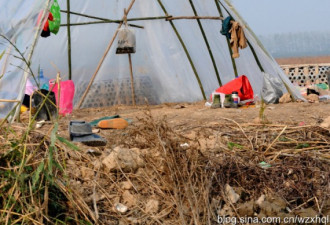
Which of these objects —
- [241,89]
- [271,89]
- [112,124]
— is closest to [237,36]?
[241,89]

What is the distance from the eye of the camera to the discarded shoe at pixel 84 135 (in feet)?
16.7

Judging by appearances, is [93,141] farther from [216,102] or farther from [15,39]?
[216,102]

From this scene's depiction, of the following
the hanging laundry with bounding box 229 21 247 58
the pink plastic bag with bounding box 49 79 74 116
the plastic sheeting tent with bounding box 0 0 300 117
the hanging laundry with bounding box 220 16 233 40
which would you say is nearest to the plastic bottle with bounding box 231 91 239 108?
the hanging laundry with bounding box 229 21 247 58

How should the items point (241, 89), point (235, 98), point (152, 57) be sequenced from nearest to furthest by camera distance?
1. point (235, 98)
2. point (241, 89)
3. point (152, 57)

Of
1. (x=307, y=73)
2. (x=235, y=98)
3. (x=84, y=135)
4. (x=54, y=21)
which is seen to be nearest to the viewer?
(x=84, y=135)

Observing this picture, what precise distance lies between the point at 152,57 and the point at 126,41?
85cm

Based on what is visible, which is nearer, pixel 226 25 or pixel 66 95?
pixel 66 95

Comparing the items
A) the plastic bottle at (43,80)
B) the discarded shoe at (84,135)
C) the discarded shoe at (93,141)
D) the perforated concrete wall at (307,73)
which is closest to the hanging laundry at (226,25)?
the plastic bottle at (43,80)

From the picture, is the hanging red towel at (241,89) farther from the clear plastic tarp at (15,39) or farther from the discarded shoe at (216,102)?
the clear plastic tarp at (15,39)

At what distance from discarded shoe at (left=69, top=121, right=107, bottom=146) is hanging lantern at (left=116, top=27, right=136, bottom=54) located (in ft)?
13.1

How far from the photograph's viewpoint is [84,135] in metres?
5.27

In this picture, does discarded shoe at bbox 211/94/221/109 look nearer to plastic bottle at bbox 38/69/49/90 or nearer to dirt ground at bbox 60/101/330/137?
dirt ground at bbox 60/101/330/137

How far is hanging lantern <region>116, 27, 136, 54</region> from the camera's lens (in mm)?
9320

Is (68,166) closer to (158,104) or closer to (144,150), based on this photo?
(144,150)
